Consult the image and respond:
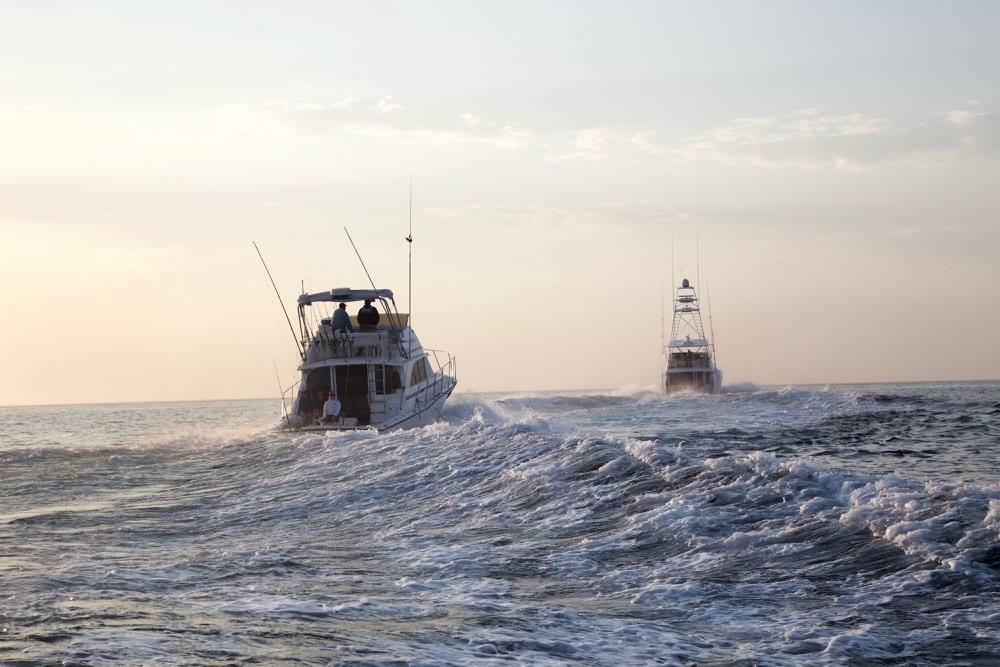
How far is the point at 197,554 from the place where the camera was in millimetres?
12469

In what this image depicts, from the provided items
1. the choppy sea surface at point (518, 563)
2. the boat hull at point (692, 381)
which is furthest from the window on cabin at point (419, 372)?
the boat hull at point (692, 381)

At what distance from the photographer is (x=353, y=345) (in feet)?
106

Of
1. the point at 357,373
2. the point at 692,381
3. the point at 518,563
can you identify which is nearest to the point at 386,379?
Answer: the point at 357,373

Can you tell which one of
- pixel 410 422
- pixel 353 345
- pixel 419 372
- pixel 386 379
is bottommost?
pixel 410 422

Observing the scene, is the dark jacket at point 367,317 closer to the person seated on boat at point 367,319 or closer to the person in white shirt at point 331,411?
the person seated on boat at point 367,319

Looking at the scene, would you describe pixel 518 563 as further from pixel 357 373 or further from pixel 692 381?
pixel 692 381

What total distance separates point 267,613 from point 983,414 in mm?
40329

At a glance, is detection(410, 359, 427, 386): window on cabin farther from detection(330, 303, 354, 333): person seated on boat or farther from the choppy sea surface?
the choppy sea surface

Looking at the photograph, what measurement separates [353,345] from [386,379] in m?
1.54

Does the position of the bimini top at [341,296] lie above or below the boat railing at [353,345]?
above

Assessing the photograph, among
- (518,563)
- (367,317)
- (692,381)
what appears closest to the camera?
(518,563)

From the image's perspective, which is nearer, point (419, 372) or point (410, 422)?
point (410, 422)

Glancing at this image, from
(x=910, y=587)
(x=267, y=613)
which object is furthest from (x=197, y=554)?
(x=910, y=587)

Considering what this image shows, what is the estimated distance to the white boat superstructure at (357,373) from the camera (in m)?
31.6
